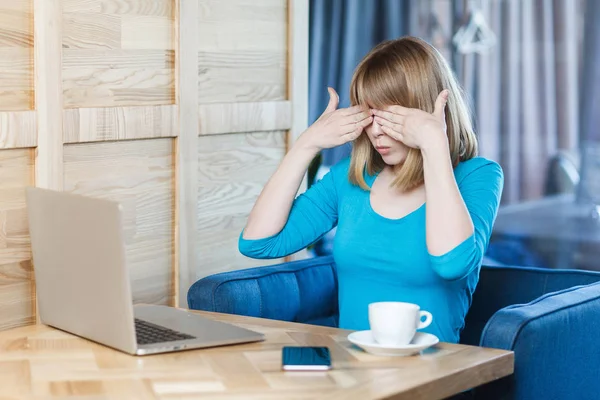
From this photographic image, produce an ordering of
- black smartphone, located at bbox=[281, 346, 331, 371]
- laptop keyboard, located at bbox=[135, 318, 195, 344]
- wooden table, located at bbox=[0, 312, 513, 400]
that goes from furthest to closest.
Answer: laptop keyboard, located at bbox=[135, 318, 195, 344] → black smartphone, located at bbox=[281, 346, 331, 371] → wooden table, located at bbox=[0, 312, 513, 400]

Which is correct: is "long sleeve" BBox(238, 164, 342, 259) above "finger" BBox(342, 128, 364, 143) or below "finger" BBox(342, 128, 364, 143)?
below

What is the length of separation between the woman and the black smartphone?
15.8 inches

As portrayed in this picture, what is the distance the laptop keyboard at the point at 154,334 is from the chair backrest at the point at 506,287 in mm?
943

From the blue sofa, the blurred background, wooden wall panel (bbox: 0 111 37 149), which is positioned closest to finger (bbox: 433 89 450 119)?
the blue sofa

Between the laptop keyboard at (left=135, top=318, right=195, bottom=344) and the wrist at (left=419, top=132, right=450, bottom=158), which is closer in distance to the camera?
the laptop keyboard at (left=135, top=318, right=195, bottom=344)

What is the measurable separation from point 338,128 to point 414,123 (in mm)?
219

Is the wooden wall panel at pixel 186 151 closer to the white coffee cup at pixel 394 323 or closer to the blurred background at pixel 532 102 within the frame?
the white coffee cup at pixel 394 323

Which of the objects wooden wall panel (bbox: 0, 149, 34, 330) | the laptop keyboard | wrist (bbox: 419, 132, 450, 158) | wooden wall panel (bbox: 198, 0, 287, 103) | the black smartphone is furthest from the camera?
wooden wall panel (bbox: 198, 0, 287, 103)

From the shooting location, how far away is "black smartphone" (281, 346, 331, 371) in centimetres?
153

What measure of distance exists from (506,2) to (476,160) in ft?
6.04

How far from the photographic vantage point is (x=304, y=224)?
2.24 meters

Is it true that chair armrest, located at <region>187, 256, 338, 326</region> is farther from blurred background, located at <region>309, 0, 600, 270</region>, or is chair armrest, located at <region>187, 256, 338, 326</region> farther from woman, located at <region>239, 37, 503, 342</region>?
blurred background, located at <region>309, 0, 600, 270</region>

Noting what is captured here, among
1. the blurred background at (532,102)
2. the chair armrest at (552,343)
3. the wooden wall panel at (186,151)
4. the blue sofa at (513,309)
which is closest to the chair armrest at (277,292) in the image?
the blue sofa at (513,309)

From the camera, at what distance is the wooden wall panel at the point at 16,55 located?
6.52 feet
